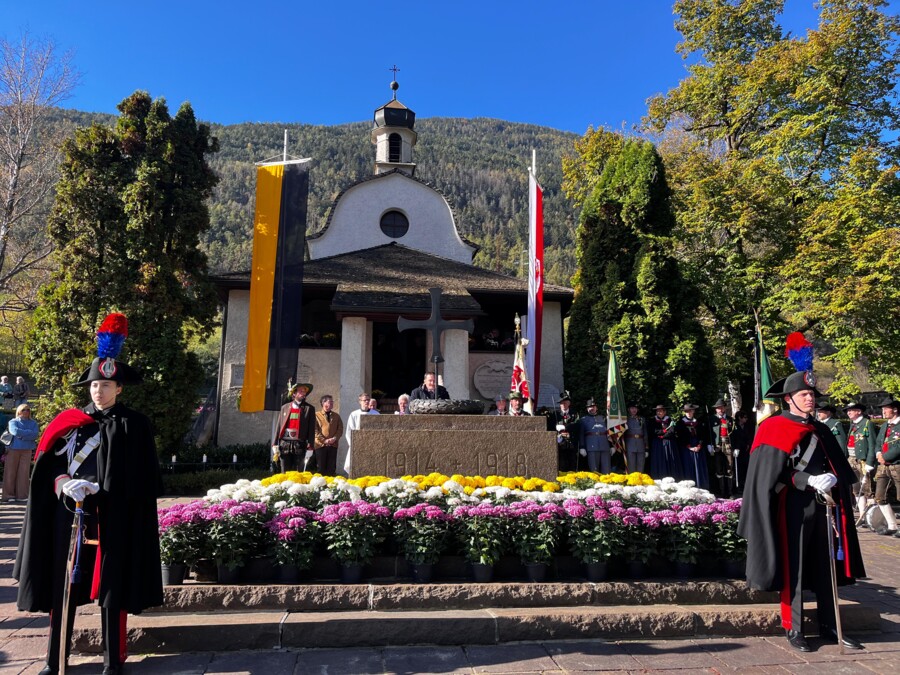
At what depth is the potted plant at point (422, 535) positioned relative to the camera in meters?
5.17

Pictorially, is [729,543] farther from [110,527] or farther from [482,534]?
[110,527]

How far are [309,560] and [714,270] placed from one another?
15.6 m

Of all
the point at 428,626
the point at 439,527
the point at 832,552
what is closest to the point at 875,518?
the point at 832,552

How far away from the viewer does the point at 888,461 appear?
9875 mm

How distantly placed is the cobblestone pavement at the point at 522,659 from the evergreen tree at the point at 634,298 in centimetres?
1100

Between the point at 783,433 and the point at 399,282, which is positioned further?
the point at 399,282

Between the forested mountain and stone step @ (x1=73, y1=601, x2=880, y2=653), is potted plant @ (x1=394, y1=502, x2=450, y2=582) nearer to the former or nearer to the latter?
stone step @ (x1=73, y1=601, x2=880, y2=653)

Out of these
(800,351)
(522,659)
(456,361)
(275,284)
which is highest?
(275,284)

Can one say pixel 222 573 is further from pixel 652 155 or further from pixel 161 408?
pixel 652 155

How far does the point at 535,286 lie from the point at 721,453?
517 centimetres

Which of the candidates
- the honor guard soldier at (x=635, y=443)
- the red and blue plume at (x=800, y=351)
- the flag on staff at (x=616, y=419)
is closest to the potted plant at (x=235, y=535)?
the red and blue plume at (x=800, y=351)

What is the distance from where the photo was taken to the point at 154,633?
4445 millimetres

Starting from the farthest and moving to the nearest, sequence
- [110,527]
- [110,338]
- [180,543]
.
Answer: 1. [180,543]
2. [110,338]
3. [110,527]

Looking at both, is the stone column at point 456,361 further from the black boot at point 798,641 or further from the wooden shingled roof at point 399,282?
the black boot at point 798,641
